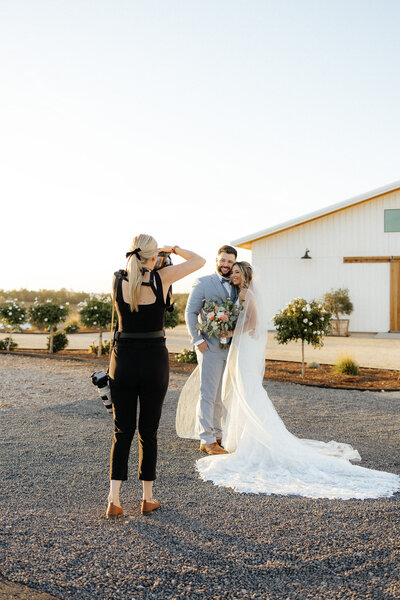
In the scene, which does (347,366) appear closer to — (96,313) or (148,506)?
(96,313)

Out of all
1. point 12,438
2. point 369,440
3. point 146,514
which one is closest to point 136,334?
point 146,514

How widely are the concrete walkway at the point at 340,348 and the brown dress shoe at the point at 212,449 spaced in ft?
22.8

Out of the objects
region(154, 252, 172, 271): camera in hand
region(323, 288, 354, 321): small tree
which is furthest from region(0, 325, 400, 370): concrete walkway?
region(154, 252, 172, 271): camera in hand

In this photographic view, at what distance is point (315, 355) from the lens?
15.1m

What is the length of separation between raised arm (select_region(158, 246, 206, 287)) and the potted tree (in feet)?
57.7

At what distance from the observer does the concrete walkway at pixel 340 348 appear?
45.0 ft

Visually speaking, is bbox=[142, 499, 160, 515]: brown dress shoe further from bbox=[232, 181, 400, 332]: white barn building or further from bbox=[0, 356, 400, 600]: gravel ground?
bbox=[232, 181, 400, 332]: white barn building

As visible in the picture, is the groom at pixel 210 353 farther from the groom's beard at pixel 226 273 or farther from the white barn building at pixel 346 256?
the white barn building at pixel 346 256

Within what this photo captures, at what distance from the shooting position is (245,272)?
6.14m

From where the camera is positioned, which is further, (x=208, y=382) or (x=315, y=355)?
(x=315, y=355)

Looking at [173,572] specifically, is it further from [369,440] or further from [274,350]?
[274,350]

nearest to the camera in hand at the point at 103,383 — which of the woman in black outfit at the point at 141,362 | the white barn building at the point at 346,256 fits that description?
the woman in black outfit at the point at 141,362

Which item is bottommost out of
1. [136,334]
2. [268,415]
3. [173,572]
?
[173,572]

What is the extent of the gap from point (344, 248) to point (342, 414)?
15.3 metres
